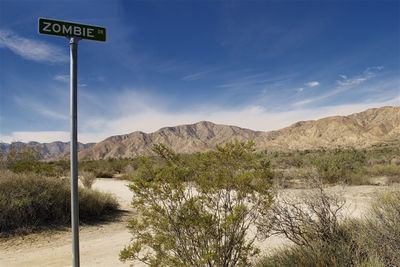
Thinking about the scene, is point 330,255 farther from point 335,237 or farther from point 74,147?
point 74,147

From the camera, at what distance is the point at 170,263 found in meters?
3.60

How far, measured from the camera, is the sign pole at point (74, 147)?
105 inches

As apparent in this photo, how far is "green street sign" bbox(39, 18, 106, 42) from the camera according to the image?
8.91 feet

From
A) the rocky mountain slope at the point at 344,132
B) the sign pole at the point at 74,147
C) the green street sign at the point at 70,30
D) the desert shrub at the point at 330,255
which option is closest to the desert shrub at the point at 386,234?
the desert shrub at the point at 330,255

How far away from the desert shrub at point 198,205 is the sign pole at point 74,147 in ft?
2.90

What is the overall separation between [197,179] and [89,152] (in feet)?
432

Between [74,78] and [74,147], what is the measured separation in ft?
2.50

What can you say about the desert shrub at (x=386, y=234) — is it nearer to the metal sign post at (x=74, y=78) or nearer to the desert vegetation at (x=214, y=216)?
the desert vegetation at (x=214, y=216)

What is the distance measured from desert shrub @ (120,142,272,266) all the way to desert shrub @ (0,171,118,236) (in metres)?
6.55

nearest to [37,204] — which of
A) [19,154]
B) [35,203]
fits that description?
[35,203]

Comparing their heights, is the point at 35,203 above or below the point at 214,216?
below

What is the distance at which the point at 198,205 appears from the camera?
352 cm

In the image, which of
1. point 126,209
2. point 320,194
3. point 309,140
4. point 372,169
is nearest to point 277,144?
point 309,140

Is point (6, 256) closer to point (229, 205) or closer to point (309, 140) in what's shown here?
point (229, 205)
